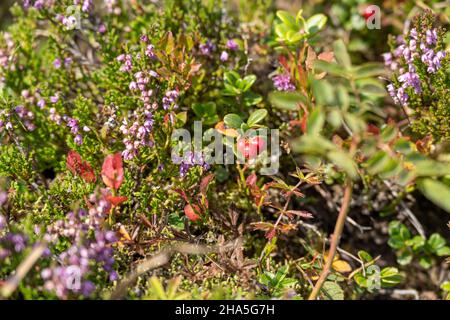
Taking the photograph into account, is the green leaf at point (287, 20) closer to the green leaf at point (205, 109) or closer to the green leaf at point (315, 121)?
the green leaf at point (205, 109)

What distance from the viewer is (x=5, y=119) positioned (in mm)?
1974

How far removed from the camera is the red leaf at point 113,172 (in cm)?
175

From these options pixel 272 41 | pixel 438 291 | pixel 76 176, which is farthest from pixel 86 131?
pixel 438 291

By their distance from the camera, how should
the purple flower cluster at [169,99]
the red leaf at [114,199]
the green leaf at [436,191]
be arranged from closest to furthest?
the green leaf at [436,191] < the red leaf at [114,199] < the purple flower cluster at [169,99]

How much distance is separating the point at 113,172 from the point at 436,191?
1032 mm

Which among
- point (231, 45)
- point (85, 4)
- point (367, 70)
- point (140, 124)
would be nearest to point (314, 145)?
point (367, 70)

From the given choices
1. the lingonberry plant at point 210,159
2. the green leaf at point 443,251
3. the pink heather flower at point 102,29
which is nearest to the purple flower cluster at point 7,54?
the lingonberry plant at point 210,159

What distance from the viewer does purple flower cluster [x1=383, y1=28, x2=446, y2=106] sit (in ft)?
6.51

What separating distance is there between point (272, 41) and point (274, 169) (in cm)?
63

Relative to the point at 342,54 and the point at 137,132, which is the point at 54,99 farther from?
the point at 342,54

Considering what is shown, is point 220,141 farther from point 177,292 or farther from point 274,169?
point 177,292

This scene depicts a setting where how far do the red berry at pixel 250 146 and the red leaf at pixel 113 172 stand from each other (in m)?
0.47

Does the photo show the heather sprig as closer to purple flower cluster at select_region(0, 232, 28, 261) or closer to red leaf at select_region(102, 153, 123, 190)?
red leaf at select_region(102, 153, 123, 190)
